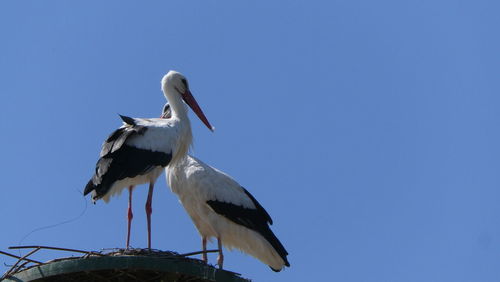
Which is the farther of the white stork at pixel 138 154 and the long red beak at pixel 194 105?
the long red beak at pixel 194 105

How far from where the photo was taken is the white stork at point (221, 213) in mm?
14773

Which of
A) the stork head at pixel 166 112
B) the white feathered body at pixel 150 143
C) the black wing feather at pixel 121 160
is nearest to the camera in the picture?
the black wing feather at pixel 121 160

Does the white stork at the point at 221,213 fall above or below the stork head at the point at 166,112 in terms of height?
below

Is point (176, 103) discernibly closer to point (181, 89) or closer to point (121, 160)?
point (181, 89)

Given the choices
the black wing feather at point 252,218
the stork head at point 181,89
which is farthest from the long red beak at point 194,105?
the black wing feather at point 252,218

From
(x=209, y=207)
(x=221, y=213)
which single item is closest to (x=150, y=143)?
(x=209, y=207)

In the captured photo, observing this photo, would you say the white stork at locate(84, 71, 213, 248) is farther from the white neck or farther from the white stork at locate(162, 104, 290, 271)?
the white stork at locate(162, 104, 290, 271)

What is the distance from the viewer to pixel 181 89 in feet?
50.1

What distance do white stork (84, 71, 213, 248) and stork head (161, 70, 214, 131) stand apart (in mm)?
577

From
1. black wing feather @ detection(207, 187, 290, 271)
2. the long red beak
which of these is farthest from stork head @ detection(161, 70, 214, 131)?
black wing feather @ detection(207, 187, 290, 271)

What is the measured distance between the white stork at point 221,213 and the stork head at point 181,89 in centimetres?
64

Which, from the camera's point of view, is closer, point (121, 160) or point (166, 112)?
point (121, 160)

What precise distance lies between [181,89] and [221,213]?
1.80m

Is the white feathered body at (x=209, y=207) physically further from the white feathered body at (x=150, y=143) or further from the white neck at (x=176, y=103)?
the white neck at (x=176, y=103)
